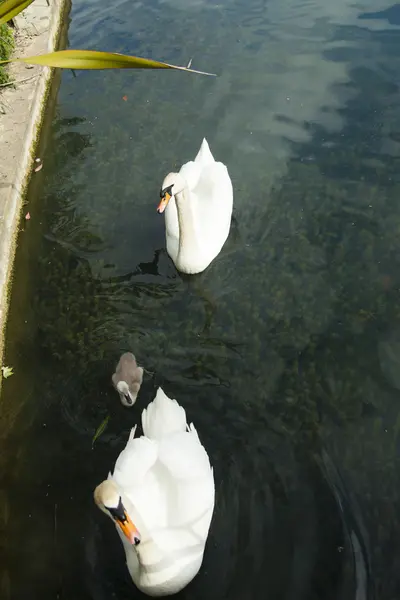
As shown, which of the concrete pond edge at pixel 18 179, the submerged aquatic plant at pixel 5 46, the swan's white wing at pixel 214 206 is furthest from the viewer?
the submerged aquatic plant at pixel 5 46

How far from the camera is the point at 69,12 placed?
38.0 feet

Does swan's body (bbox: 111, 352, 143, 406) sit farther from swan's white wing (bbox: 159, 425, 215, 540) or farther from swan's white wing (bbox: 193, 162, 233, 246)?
swan's white wing (bbox: 193, 162, 233, 246)

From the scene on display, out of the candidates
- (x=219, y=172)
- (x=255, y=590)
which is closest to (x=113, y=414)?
(x=255, y=590)

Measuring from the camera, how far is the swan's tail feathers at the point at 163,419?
4293 mm

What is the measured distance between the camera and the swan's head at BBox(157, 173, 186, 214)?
17.6 ft

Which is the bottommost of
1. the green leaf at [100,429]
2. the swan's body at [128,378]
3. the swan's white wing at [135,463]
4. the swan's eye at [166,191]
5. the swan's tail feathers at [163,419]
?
the green leaf at [100,429]

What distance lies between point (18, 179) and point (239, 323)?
139 inches

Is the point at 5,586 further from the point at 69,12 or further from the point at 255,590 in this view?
the point at 69,12

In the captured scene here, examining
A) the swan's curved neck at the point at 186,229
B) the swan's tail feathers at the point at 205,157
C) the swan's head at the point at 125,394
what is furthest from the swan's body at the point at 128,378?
the swan's tail feathers at the point at 205,157

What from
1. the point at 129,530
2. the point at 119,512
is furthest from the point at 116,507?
the point at 129,530

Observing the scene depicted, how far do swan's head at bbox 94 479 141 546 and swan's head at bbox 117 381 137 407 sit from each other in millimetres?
1373

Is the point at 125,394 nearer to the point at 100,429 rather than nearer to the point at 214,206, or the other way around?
the point at 100,429

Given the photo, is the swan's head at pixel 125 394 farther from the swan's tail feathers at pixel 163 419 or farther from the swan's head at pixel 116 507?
the swan's head at pixel 116 507

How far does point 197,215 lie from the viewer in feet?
19.7
